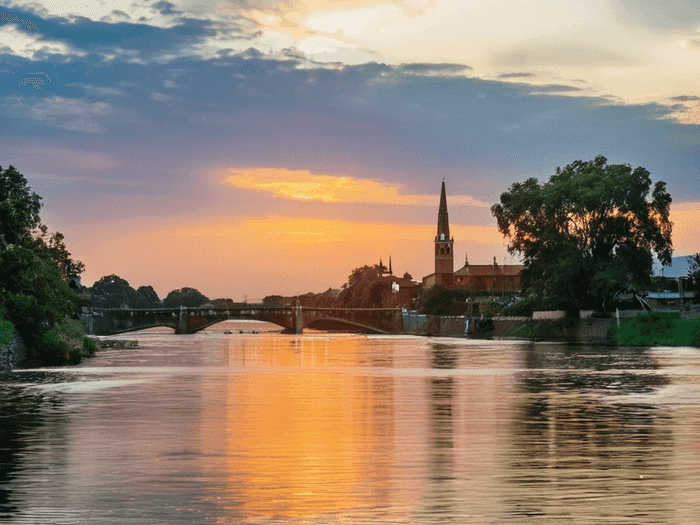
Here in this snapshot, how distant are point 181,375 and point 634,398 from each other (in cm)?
3291

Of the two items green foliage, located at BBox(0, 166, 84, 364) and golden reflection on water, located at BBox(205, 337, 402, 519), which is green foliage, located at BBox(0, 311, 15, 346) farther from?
golden reflection on water, located at BBox(205, 337, 402, 519)

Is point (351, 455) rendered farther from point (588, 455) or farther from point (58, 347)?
point (58, 347)

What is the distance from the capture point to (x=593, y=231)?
134m

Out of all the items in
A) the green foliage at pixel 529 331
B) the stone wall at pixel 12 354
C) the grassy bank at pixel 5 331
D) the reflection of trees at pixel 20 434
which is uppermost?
the grassy bank at pixel 5 331

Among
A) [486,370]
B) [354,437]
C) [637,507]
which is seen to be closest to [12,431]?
[354,437]

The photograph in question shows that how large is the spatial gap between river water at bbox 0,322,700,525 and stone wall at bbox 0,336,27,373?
18.2 meters

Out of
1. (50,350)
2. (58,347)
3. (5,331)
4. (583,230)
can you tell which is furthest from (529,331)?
(5,331)

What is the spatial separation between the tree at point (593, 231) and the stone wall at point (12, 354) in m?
72.4

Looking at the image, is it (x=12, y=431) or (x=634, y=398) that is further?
(x=634, y=398)

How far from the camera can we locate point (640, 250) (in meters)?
131

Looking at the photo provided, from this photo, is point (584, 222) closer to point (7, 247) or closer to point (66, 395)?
point (7, 247)

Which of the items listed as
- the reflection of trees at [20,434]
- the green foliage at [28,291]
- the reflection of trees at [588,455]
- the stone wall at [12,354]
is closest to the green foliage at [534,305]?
the green foliage at [28,291]

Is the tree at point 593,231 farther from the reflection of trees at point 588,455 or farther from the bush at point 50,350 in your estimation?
the reflection of trees at point 588,455

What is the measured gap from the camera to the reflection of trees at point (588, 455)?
1775 cm
